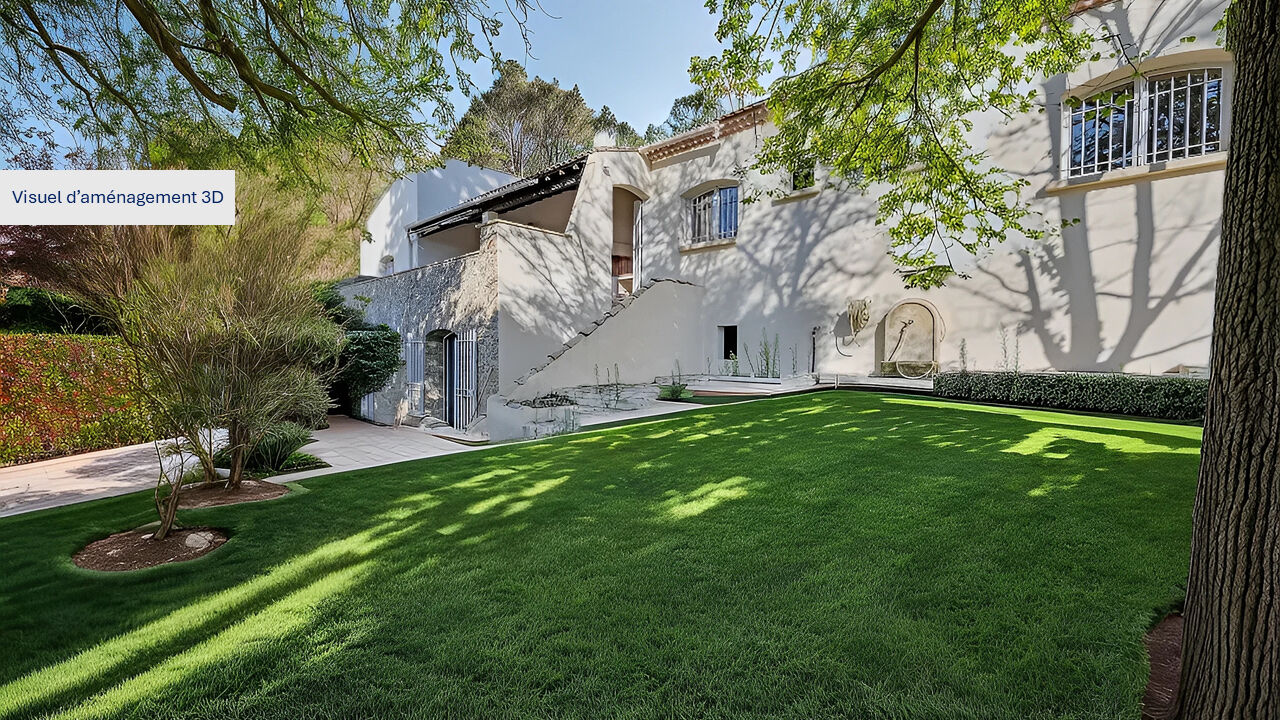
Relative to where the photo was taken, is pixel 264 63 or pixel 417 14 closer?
pixel 417 14

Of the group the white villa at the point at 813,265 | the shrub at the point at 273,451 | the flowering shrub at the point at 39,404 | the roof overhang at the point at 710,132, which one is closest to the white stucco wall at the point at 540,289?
the white villa at the point at 813,265

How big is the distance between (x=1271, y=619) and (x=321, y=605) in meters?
3.96

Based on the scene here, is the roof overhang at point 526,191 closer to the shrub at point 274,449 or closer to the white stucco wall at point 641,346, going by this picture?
the white stucco wall at point 641,346

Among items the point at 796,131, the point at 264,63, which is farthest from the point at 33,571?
the point at 796,131

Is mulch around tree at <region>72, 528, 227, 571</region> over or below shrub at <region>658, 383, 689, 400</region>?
below

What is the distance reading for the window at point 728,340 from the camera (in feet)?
48.6

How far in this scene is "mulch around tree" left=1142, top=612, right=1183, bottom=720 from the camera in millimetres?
1907

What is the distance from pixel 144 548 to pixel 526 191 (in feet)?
39.7

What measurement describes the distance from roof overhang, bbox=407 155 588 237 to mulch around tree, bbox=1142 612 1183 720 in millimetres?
13677

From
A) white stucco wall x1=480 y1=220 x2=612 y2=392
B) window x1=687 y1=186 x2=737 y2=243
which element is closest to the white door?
window x1=687 y1=186 x2=737 y2=243

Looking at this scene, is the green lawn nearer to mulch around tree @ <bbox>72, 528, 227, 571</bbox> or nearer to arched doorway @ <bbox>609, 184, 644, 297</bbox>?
mulch around tree @ <bbox>72, 528, 227, 571</bbox>

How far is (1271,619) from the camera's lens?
5.17 feet

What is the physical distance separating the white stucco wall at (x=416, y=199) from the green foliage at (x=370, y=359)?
435 centimetres

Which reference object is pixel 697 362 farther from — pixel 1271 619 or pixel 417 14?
pixel 1271 619
